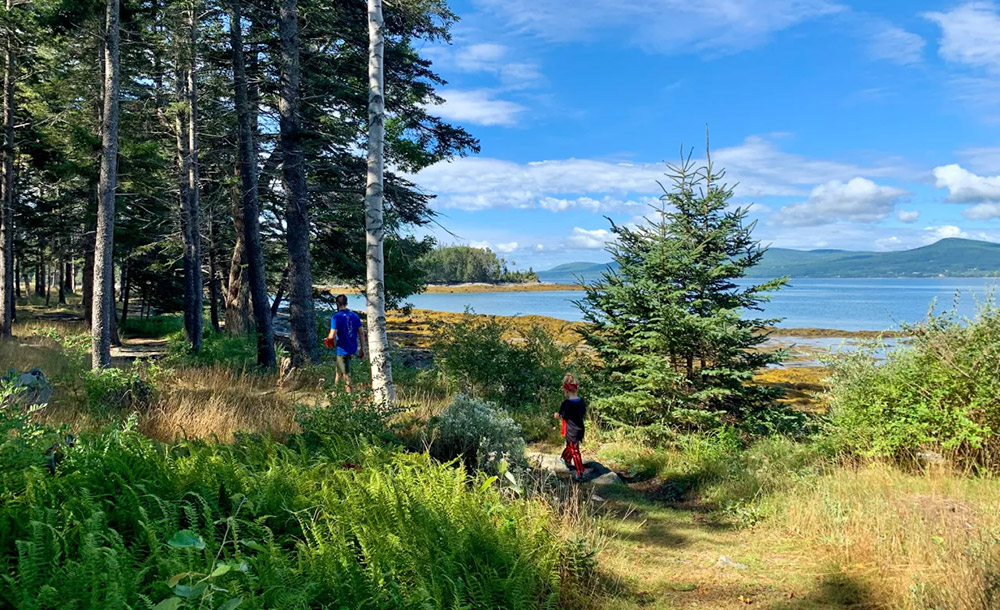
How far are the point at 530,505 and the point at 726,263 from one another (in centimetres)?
640

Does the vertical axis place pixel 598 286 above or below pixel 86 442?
above

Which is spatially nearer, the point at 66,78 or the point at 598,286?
the point at 598,286

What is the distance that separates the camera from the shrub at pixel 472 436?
636 centimetres

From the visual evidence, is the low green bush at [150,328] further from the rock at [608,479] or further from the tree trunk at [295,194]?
the rock at [608,479]

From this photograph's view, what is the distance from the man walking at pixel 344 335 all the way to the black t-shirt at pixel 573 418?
415 cm

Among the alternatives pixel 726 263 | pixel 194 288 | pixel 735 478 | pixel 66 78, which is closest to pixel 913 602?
pixel 735 478

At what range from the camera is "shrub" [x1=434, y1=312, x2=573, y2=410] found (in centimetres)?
1178

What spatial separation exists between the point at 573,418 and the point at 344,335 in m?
4.57

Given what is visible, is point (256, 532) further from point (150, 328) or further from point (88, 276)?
point (150, 328)

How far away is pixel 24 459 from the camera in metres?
3.50

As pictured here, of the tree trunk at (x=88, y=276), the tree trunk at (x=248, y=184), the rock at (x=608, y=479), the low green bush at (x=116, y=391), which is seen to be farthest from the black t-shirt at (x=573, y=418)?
the tree trunk at (x=88, y=276)

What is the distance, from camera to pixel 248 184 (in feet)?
39.0

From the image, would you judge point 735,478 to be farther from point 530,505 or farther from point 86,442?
point 86,442

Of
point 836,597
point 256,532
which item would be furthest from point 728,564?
point 256,532
